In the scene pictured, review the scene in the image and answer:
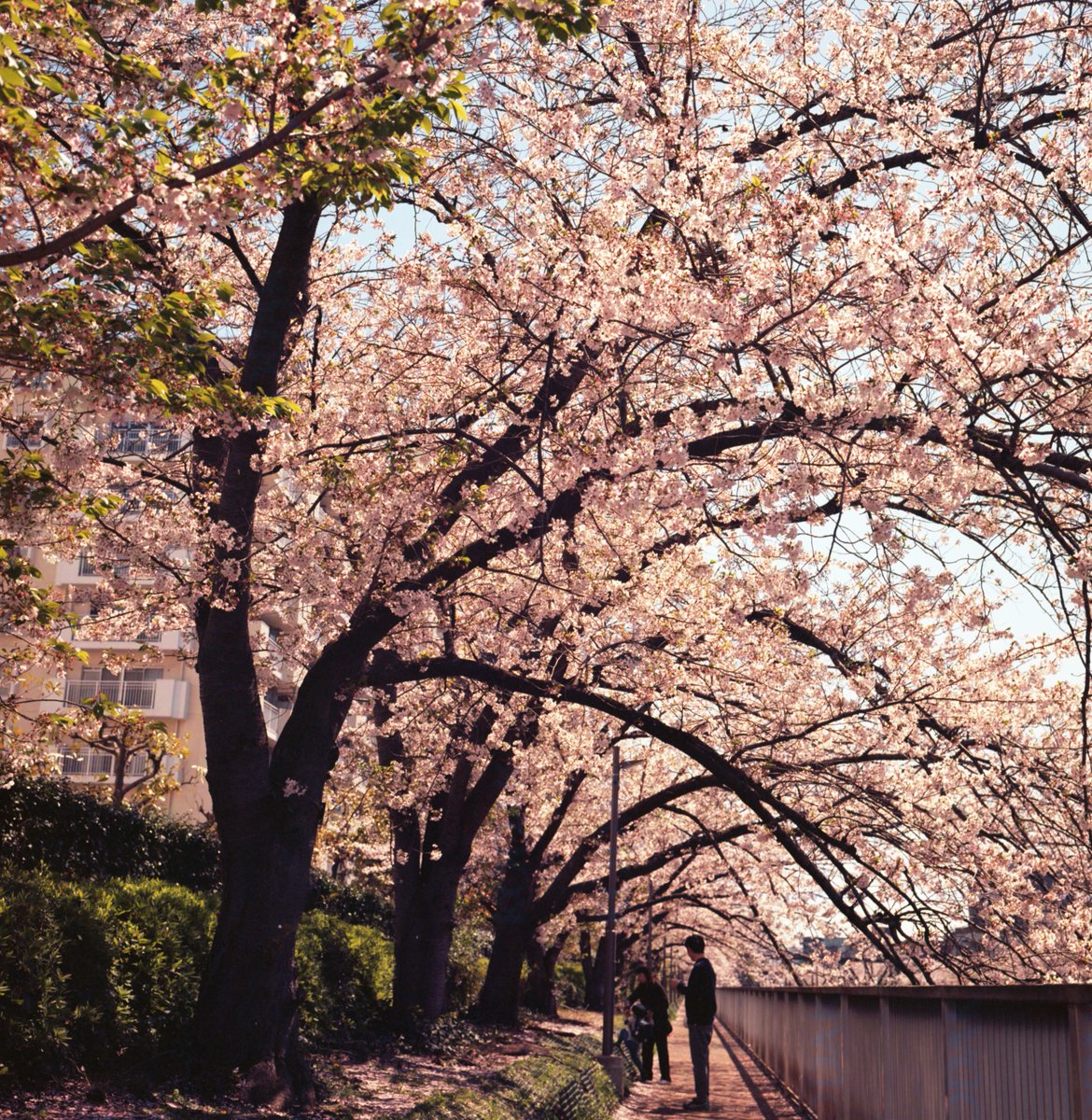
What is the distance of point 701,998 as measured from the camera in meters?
14.5

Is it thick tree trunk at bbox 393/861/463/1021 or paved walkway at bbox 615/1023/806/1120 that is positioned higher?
thick tree trunk at bbox 393/861/463/1021

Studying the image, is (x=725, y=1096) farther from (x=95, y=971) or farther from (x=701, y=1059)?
(x=95, y=971)

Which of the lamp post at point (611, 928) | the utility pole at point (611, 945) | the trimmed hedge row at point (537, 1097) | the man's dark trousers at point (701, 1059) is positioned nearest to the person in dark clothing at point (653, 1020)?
the utility pole at point (611, 945)

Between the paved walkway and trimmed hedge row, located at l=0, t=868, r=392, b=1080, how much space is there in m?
5.93

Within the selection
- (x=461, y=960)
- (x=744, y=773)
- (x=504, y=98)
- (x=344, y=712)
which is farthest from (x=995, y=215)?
(x=461, y=960)

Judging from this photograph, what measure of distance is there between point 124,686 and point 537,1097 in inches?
1157

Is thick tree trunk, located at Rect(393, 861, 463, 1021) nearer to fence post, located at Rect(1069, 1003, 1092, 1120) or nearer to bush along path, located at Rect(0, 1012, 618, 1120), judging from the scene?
bush along path, located at Rect(0, 1012, 618, 1120)

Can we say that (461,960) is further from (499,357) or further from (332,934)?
(499,357)

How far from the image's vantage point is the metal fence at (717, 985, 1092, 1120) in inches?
183

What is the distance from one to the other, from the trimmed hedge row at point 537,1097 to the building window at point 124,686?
23681 millimetres

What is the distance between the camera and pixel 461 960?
2342 centimetres

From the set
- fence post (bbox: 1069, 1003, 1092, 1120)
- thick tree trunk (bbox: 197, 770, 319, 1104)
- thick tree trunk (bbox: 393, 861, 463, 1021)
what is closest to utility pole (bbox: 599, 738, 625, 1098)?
thick tree trunk (bbox: 393, 861, 463, 1021)

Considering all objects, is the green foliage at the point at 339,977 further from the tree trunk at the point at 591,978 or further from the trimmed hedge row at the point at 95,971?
the tree trunk at the point at 591,978

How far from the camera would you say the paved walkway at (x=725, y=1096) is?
14.0 metres
